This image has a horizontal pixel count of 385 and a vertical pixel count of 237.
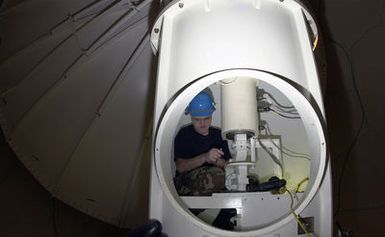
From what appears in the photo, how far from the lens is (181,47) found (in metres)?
1.09

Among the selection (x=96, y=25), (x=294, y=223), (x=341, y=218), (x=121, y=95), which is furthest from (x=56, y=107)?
(x=341, y=218)

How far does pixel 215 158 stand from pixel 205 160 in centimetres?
5

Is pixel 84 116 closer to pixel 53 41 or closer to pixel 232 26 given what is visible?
pixel 53 41

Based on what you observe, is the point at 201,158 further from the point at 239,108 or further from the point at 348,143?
the point at 348,143

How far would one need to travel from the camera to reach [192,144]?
1.61m

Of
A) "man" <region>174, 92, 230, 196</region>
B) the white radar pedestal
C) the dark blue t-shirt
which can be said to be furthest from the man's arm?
the white radar pedestal

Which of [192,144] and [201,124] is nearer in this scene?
[201,124]

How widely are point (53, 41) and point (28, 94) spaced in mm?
323

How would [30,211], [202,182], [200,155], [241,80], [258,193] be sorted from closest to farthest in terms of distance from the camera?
1. [258,193]
2. [241,80]
3. [202,182]
4. [200,155]
5. [30,211]

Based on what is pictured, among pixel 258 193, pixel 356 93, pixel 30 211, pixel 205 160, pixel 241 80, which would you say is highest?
pixel 356 93

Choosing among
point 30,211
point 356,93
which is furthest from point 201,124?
Answer: point 30,211

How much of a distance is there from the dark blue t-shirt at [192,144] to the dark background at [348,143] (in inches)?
27.2

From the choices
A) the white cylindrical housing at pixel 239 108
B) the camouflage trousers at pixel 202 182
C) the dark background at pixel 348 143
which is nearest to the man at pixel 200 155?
the camouflage trousers at pixel 202 182

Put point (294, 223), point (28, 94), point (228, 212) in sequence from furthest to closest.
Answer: point (28, 94) → point (228, 212) → point (294, 223)
